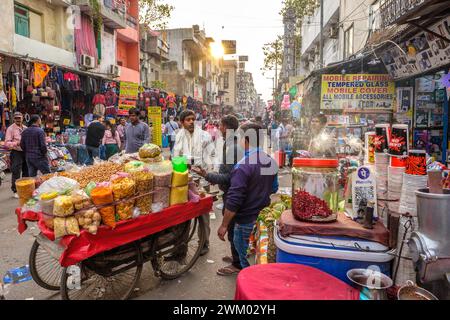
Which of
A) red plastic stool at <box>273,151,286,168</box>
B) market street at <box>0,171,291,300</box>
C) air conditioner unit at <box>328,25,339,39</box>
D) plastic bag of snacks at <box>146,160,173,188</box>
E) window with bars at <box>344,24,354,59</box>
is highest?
air conditioner unit at <box>328,25,339,39</box>

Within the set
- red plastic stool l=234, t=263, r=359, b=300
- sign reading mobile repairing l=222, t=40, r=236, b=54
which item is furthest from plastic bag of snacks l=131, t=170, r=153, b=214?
sign reading mobile repairing l=222, t=40, r=236, b=54

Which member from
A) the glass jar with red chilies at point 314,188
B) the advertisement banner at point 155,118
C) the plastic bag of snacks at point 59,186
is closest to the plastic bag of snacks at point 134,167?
the plastic bag of snacks at point 59,186

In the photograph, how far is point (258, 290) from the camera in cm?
178

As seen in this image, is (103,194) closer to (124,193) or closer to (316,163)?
(124,193)

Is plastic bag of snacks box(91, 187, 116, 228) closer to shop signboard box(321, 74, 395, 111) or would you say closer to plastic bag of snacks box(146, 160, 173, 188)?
plastic bag of snacks box(146, 160, 173, 188)

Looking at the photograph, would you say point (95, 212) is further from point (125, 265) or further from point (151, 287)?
point (151, 287)

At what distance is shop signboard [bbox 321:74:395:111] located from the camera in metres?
9.38

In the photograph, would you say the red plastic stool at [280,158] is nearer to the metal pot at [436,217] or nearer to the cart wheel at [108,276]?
the cart wheel at [108,276]

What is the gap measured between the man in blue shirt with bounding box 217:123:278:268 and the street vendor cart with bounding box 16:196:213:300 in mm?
576

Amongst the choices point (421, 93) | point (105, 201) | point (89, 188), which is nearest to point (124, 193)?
point (105, 201)

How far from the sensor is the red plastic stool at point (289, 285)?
1.75m

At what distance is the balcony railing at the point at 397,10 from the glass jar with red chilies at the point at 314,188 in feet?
12.8

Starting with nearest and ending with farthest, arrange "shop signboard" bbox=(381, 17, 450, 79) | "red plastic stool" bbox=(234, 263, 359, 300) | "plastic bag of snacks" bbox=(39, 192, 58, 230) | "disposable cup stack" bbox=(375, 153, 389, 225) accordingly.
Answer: "red plastic stool" bbox=(234, 263, 359, 300)
"disposable cup stack" bbox=(375, 153, 389, 225)
"plastic bag of snacks" bbox=(39, 192, 58, 230)
"shop signboard" bbox=(381, 17, 450, 79)
